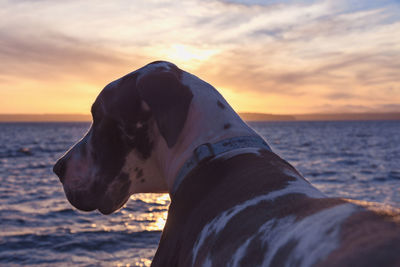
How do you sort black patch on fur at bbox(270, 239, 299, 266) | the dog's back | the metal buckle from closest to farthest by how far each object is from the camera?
1. the dog's back
2. black patch on fur at bbox(270, 239, 299, 266)
3. the metal buckle

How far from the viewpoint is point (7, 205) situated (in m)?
12.4

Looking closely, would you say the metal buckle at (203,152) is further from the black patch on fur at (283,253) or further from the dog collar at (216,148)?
the black patch on fur at (283,253)

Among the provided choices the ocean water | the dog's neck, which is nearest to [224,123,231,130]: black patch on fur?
the dog's neck

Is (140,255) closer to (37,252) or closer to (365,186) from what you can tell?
(37,252)

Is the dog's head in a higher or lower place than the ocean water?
higher

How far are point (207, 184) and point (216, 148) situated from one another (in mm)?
251

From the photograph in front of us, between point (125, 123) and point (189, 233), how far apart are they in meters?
1.05

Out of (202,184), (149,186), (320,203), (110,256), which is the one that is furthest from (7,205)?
(320,203)

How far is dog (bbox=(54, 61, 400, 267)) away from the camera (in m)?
1.38

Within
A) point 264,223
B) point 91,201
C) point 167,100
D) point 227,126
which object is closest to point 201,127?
point 227,126

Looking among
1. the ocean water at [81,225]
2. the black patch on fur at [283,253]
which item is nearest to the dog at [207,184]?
the black patch on fur at [283,253]

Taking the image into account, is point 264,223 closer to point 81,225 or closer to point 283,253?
point 283,253

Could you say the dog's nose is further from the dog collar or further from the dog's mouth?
the dog collar

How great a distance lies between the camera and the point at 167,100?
2678mm
